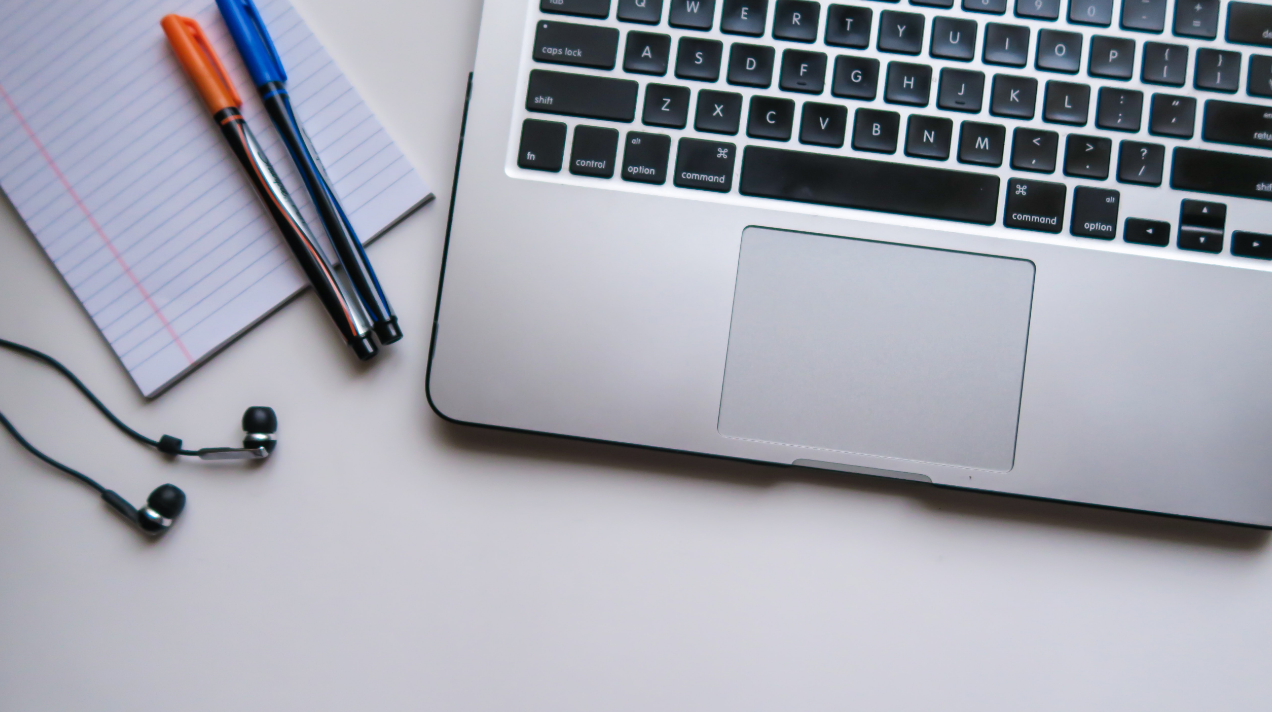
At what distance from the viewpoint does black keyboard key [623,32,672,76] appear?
44 centimetres

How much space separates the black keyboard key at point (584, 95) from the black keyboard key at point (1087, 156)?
0.25 meters

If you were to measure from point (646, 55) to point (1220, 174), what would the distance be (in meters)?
0.34

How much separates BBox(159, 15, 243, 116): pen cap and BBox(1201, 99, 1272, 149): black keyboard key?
593 millimetres

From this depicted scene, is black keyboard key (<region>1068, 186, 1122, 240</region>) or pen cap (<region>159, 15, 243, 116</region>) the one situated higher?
pen cap (<region>159, 15, 243, 116</region>)

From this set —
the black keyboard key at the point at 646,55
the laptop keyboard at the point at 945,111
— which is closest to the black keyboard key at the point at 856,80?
the laptop keyboard at the point at 945,111

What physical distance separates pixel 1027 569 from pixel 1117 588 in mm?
58

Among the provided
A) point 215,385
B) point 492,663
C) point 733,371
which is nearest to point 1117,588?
point 733,371

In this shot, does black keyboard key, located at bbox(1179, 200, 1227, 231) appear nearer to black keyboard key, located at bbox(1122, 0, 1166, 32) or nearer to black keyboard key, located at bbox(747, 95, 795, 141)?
black keyboard key, located at bbox(1122, 0, 1166, 32)

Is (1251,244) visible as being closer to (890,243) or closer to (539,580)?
(890,243)

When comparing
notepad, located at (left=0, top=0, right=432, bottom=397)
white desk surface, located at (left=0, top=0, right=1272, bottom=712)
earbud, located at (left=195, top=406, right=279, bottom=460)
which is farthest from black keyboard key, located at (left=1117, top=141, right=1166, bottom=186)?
earbud, located at (left=195, top=406, right=279, bottom=460)

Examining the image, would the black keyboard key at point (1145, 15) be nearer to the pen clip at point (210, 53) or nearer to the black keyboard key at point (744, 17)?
the black keyboard key at point (744, 17)

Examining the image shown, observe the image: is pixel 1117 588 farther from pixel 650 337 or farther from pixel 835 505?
pixel 650 337

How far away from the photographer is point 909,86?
0.43m

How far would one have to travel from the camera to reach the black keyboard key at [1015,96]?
17.0 inches
